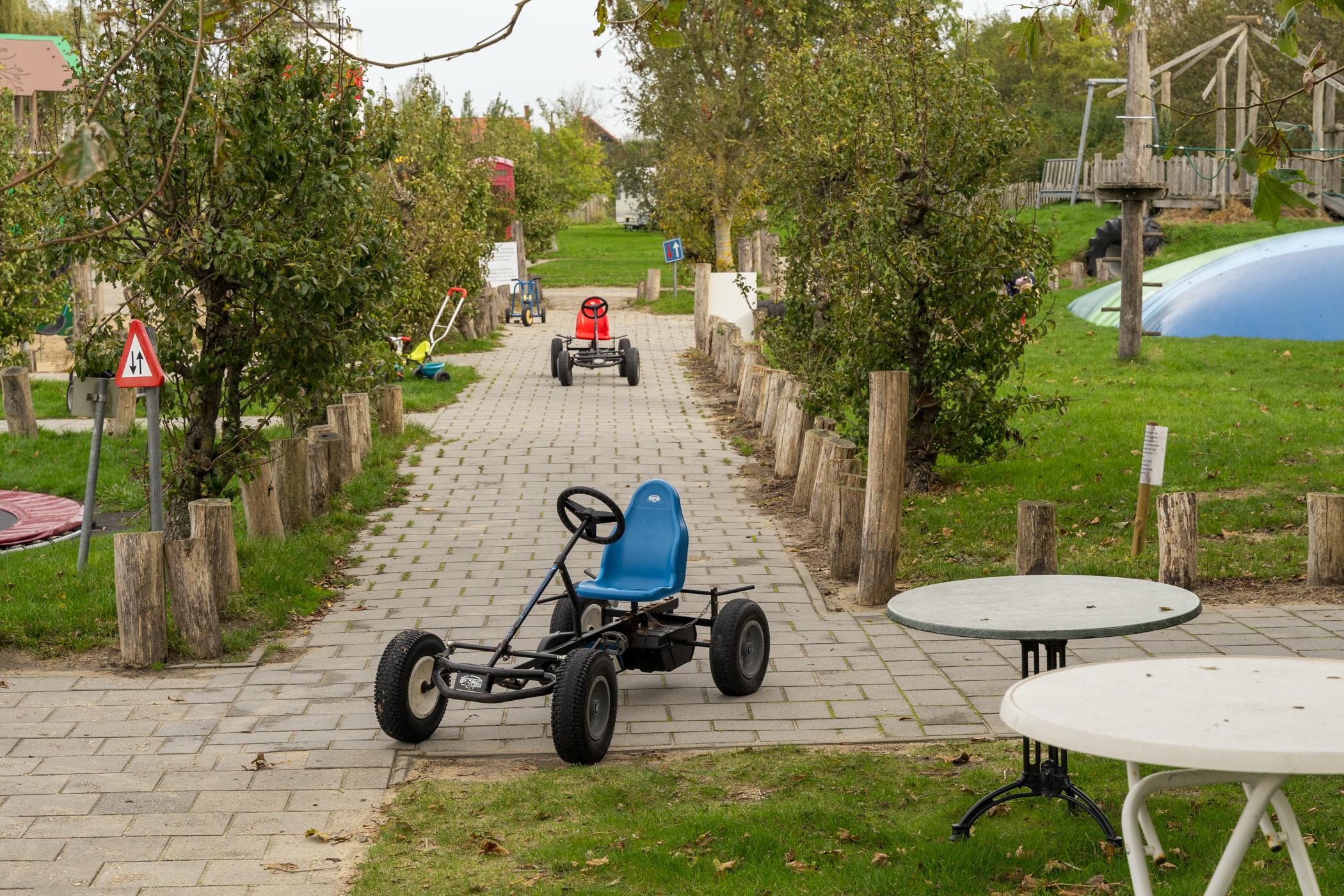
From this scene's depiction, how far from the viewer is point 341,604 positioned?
859cm

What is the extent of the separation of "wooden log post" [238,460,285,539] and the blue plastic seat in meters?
3.33

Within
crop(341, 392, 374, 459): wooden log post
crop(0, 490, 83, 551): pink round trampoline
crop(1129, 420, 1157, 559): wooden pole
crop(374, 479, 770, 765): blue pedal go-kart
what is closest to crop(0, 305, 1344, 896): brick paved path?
crop(374, 479, 770, 765): blue pedal go-kart

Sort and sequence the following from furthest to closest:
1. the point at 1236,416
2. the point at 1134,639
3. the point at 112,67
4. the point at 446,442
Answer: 1. the point at 446,442
2. the point at 1236,416
3. the point at 1134,639
4. the point at 112,67

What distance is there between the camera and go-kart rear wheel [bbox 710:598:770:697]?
652cm

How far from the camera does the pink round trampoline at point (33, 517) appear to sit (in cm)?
1012

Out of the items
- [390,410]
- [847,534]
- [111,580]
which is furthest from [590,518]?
[390,410]

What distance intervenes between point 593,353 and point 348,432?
7.70 meters

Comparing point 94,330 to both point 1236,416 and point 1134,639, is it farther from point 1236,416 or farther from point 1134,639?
point 1236,416

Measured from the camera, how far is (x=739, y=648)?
6.61m

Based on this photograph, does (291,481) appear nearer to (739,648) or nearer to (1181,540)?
(739,648)

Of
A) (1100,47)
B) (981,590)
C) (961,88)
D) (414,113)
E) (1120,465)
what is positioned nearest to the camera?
(981,590)

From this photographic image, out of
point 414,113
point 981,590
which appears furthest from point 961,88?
point 414,113

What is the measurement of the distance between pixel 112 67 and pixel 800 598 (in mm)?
6276

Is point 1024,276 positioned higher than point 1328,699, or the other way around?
point 1024,276
